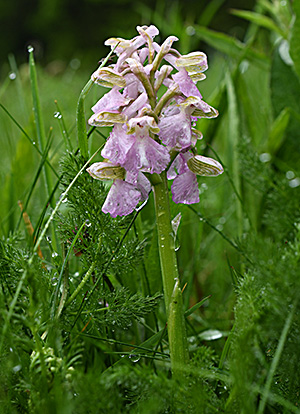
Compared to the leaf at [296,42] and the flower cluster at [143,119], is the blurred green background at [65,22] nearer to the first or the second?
the leaf at [296,42]

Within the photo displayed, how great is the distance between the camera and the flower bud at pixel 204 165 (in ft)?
1.86

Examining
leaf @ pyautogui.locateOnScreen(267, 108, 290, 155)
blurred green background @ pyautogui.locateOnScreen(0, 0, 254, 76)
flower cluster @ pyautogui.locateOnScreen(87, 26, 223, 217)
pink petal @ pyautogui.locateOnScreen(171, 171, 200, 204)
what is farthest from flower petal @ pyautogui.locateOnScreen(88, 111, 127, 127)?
blurred green background @ pyautogui.locateOnScreen(0, 0, 254, 76)

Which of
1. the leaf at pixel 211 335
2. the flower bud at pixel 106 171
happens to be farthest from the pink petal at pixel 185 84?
the leaf at pixel 211 335

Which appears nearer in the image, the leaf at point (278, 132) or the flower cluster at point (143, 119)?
the flower cluster at point (143, 119)

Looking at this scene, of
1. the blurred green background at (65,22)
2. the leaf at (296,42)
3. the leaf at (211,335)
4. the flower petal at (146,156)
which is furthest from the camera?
the blurred green background at (65,22)

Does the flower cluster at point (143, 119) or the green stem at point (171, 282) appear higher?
the flower cluster at point (143, 119)

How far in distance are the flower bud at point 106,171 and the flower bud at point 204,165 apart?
0.08 meters

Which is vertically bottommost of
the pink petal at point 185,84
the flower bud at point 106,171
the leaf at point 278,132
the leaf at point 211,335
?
the leaf at point 211,335

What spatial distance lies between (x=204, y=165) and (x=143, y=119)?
110 mm

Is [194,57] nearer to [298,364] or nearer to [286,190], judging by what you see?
[298,364]

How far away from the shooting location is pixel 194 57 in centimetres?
54

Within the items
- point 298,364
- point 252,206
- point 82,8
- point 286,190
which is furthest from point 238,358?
point 82,8

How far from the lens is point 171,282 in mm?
536

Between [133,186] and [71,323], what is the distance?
0.18 meters
